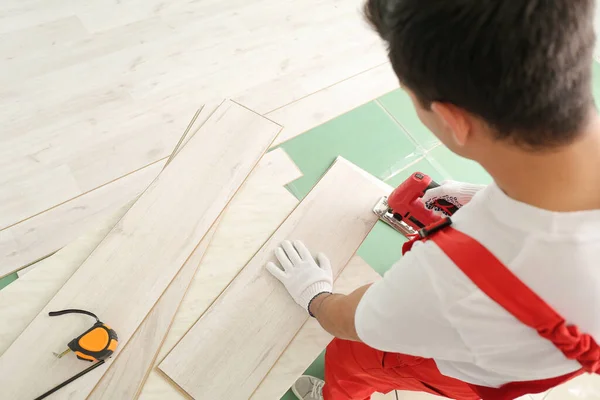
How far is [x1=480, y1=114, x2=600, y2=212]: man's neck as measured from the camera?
679 millimetres

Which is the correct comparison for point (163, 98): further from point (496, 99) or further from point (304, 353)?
point (496, 99)

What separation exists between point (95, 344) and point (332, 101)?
5.14ft

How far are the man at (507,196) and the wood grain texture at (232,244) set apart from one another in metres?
0.81

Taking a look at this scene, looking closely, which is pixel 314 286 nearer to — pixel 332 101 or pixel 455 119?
pixel 455 119

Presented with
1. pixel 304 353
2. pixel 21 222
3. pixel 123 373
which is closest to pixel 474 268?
pixel 304 353

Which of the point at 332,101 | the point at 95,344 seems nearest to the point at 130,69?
the point at 332,101

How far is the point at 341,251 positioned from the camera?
160 cm

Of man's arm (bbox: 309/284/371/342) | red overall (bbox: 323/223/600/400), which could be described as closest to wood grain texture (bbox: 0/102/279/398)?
man's arm (bbox: 309/284/371/342)

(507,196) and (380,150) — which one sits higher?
(507,196)

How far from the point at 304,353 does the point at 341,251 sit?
0.37m

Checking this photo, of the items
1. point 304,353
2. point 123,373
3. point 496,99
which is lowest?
point 304,353

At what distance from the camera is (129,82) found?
2203mm

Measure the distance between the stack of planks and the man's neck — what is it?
919 millimetres

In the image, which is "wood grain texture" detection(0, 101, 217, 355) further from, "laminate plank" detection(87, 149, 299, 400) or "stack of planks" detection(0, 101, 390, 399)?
"laminate plank" detection(87, 149, 299, 400)
